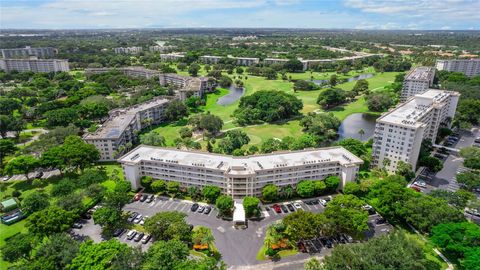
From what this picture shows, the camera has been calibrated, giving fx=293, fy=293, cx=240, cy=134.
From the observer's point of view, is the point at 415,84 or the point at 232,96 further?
the point at 232,96

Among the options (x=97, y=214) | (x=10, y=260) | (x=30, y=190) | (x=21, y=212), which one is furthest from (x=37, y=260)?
(x=30, y=190)

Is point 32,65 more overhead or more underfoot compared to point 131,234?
more overhead

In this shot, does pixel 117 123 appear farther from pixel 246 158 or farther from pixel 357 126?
pixel 357 126

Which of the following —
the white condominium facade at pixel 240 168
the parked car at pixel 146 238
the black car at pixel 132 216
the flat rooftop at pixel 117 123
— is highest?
the flat rooftop at pixel 117 123

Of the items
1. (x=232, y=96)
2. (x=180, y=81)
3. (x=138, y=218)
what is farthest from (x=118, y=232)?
(x=180, y=81)

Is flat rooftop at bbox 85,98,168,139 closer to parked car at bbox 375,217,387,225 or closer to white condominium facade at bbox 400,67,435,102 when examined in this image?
parked car at bbox 375,217,387,225

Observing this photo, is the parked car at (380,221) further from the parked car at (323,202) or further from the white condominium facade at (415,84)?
the white condominium facade at (415,84)

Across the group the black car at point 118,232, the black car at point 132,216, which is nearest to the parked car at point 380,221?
the black car at point 132,216
